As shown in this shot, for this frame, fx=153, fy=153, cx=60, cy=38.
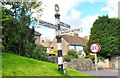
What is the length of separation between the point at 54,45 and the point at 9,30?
127ft

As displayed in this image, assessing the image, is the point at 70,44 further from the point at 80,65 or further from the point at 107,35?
the point at 80,65

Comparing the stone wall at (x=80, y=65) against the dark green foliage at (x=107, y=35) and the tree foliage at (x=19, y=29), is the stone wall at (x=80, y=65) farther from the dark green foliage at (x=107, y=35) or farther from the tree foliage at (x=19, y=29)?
the dark green foliage at (x=107, y=35)

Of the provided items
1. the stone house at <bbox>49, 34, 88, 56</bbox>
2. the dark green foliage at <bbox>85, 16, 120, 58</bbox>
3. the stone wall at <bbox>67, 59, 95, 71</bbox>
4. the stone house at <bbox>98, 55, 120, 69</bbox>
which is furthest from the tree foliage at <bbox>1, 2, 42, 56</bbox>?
the stone house at <bbox>49, 34, 88, 56</bbox>

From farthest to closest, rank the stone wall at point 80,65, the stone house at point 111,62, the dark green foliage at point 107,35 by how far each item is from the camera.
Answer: the stone house at point 111,62 → the dark green foliage at point 107,35 → the stone wall at point 80,65

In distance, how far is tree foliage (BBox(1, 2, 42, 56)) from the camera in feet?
39.7

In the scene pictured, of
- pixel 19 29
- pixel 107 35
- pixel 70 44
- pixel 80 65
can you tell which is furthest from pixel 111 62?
pixel 19 29

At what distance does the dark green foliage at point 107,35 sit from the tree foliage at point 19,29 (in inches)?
663

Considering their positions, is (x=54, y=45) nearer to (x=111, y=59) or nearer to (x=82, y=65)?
(x=111, y=59)

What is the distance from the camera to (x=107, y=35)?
29344 mm

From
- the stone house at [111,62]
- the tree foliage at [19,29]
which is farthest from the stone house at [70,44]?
the tree foliage at [19,29]

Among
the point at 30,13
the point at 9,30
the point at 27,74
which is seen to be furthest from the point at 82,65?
the point at 27,74

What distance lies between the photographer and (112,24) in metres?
29.3

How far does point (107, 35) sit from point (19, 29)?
796 inches

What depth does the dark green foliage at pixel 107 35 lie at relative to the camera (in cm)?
2856
